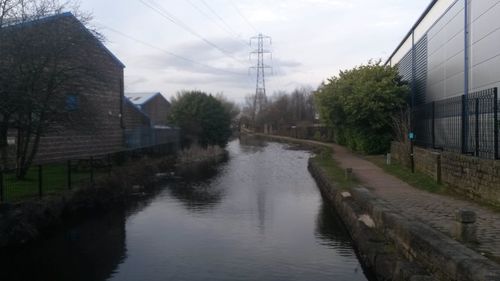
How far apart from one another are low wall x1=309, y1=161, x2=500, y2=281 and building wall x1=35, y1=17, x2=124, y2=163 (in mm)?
9632

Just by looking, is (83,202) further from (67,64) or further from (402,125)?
(402,125)

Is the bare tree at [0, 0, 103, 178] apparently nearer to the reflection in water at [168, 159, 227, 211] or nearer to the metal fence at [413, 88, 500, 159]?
the reflection in water at [168, 159, 227, 211]

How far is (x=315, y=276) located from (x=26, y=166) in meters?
11.0

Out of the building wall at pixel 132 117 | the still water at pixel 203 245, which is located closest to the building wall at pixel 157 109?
the building wall at pixel 132 117

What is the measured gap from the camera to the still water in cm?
1031

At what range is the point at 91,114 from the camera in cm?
1883

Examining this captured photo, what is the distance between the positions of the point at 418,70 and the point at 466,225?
21.1 metres

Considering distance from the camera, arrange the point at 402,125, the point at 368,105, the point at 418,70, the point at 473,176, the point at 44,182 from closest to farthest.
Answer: the point at 473,176
the point at 44,182
the point at 402,125
the point at 418,70
the point at 368,105

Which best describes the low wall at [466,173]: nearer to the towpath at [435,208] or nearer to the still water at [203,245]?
the towpath at [435,208]

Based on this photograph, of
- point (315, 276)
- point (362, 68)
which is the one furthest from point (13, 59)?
point (362, 68)

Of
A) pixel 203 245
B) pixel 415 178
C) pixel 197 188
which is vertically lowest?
pixel 203 245

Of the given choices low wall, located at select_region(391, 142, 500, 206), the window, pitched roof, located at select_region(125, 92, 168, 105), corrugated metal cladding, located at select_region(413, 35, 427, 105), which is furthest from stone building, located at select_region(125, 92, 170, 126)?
low wall, located at select_region(391, 142, 500, 206)

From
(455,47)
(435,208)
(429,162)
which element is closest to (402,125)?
(455,47)

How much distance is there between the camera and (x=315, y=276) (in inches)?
392
